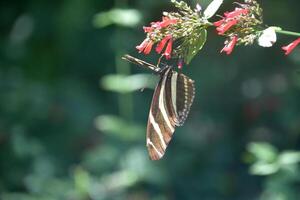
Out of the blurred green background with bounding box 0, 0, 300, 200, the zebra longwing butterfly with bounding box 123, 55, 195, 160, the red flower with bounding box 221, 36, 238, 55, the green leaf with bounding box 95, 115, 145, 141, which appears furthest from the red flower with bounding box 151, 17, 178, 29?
the blurred green background with bounding box 0, 0, 300, 200

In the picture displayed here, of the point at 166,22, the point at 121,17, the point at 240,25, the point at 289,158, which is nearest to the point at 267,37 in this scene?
the point at 240,25

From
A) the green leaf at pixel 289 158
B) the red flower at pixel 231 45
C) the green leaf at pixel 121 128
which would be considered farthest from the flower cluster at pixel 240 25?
the green leaf at pixel 121 128

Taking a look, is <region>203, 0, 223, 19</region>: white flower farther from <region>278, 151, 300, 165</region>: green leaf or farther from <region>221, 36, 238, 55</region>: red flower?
<region>278, 151, 300, 165</region>: green leaf

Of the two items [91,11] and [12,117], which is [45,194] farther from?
[91,11]

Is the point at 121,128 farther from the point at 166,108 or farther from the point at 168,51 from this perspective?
the point at 168,51

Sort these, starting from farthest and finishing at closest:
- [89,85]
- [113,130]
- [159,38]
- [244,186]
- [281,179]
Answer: [89,85] < [244,186] < [113,130] < [281,179] < [159,38]

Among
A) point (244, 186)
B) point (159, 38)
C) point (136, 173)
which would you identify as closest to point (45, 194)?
point (136, 173)
